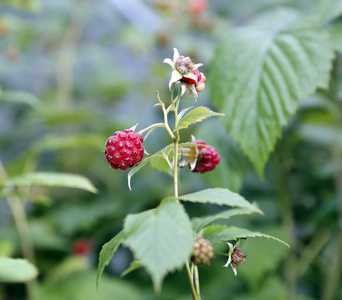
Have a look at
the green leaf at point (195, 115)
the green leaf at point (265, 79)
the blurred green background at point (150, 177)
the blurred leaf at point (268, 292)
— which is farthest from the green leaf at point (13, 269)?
the blurred leaf at point (268, 292)

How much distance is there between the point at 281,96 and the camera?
0.71m

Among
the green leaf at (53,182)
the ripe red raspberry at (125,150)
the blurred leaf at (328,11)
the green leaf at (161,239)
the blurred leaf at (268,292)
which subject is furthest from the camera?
the blurred leaf at (268,292)

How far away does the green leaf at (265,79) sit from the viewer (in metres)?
0.70

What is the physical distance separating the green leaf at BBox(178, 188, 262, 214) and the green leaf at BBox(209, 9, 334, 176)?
327 mm

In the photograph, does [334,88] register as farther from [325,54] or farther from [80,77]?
[80,77]

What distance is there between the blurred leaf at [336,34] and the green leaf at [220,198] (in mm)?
501

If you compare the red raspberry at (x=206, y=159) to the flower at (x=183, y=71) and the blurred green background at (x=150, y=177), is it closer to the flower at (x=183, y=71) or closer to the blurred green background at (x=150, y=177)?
the flower at (x=183, y=71)

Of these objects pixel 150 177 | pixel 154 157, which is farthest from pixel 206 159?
pixel 150 177

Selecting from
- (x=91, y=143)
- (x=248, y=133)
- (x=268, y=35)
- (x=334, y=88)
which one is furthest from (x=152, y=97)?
(x=248, y=133)

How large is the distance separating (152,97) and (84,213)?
76 centimetres

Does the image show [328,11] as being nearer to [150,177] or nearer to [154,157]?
[154,157]

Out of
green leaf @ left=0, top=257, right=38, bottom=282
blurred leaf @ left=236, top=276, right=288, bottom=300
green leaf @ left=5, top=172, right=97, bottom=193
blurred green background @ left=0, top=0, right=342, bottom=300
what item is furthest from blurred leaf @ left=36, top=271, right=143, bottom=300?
green leaf @ left=0, top=257, right=38, bottom=282

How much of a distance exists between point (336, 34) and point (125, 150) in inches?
22.6

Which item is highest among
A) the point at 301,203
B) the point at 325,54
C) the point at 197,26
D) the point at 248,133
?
the point at 197,26
